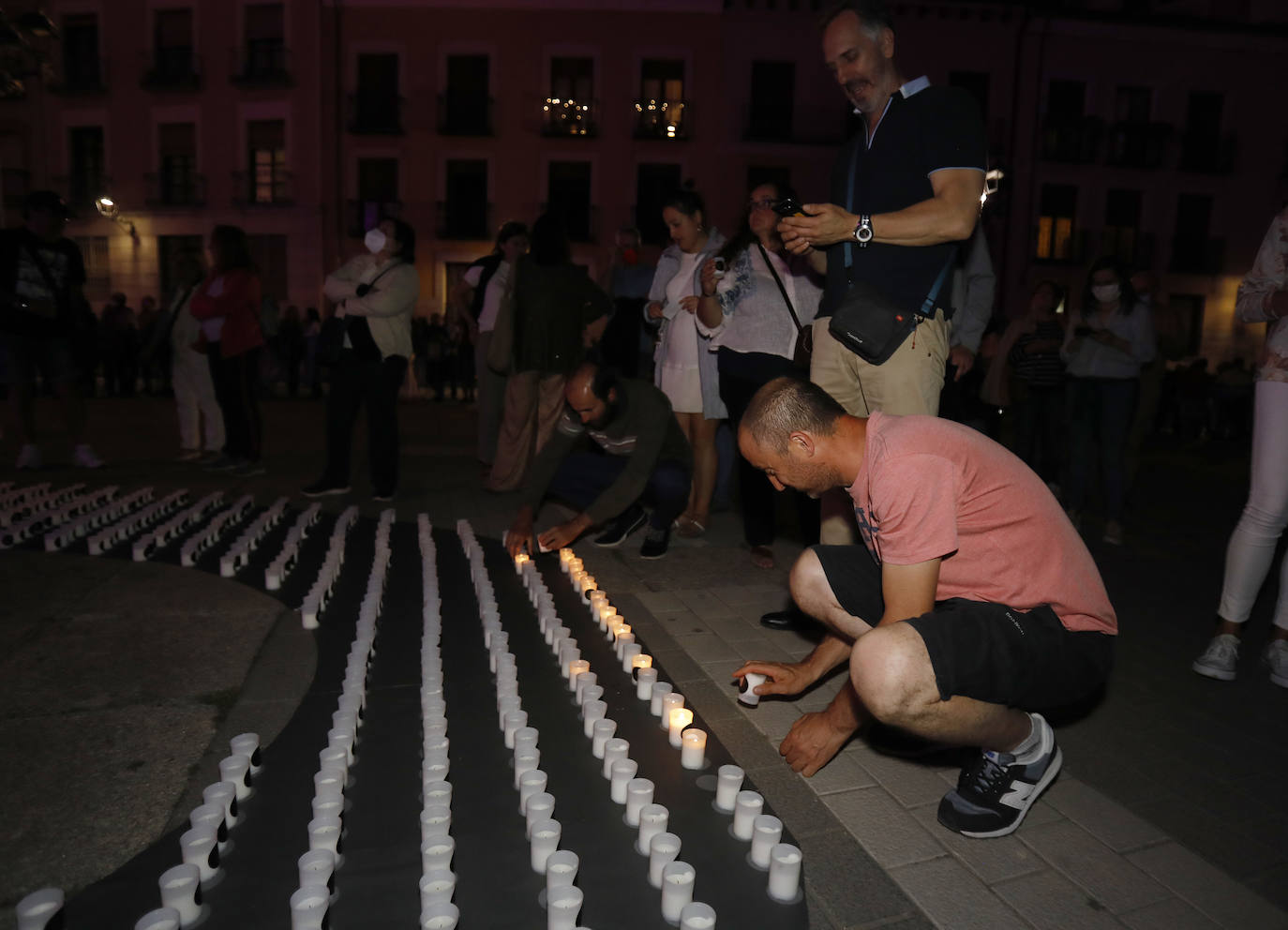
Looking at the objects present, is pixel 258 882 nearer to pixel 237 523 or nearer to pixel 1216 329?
pixel 237 523

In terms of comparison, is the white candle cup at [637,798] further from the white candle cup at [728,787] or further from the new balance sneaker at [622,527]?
the new balance sneaker at [622,527]

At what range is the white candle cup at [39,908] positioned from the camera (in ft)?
5.35

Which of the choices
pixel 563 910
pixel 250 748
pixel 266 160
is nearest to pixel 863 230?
pixel 563 910

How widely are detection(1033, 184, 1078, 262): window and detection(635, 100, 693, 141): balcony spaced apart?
34.1ft

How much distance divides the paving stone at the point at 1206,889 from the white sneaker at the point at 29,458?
297 inches

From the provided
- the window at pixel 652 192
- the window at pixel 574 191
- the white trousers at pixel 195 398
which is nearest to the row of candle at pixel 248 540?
the white trousers at pixel 195 398

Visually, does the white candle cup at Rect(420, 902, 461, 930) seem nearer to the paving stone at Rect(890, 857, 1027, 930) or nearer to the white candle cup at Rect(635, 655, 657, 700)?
the paving stone at Rect(890, 857, 1027, 930)

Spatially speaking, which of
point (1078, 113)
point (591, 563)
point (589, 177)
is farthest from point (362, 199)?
point (591, 563)

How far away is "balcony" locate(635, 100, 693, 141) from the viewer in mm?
22875

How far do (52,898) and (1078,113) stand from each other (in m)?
28.5

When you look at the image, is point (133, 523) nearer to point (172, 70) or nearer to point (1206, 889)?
point (1206, 889)

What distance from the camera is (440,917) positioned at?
167 centimetres

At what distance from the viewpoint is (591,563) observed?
4.66 metres

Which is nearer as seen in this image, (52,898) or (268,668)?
(52,898)
